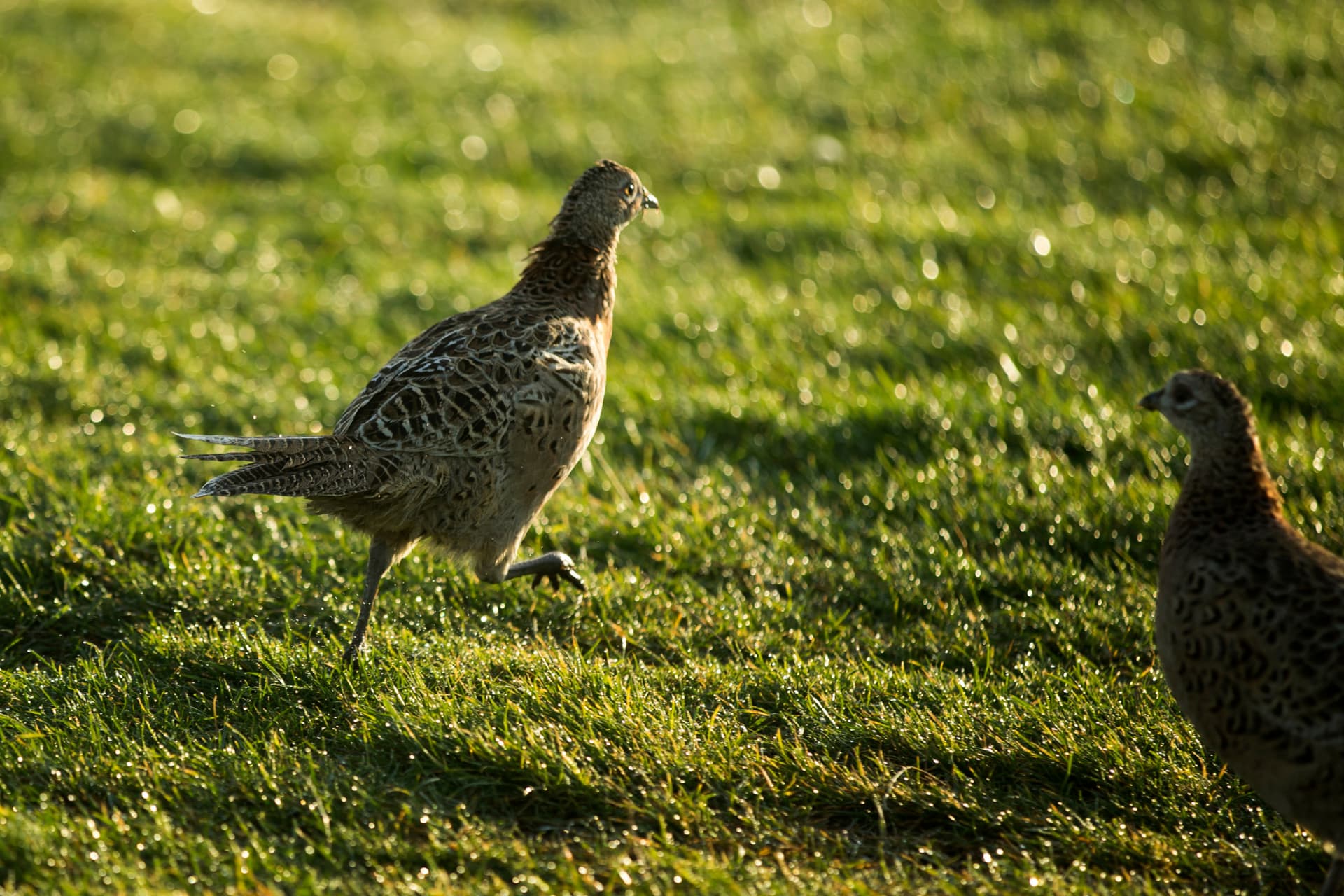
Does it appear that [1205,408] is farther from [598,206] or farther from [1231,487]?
[598,206]

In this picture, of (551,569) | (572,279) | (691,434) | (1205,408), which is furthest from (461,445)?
(1205,408)

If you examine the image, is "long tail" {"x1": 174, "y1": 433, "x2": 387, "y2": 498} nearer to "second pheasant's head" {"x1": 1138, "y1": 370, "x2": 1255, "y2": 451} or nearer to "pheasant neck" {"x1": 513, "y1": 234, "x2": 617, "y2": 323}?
"pheasant neck" {"x1": 513, "y1": 234, "x2": 617, "y2": 323}

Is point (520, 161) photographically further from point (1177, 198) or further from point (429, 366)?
point (429, 366)

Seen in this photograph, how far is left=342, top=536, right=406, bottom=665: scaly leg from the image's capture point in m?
4.45

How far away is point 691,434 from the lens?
250 inches

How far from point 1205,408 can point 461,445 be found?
2.47 metres

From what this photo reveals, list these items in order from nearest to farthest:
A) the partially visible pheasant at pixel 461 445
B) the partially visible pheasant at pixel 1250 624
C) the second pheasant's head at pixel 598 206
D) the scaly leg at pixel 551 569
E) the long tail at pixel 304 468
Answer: the partially visible pheasant at pixel 1250 624, the long tail at pixel 304 468, the partially visible pheasant at pixel 461 445, the scaly leg at pixel 551 569, the second pheasant's head at pixel 598 206

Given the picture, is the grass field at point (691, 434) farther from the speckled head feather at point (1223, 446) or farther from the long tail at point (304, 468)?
the speckled head feather at point (1223, 446)

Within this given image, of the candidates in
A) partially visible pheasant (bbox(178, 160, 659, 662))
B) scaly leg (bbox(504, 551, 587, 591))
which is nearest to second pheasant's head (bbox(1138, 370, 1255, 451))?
partially visible pheasant (bbox(178, 160, 659, 662))

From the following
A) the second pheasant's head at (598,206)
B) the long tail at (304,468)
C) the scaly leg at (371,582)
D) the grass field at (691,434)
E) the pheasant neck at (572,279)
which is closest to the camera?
the grass field at (691,434)

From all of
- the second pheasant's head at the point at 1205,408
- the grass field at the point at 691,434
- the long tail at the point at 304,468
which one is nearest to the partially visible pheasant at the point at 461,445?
the long tail at the point at 304,468

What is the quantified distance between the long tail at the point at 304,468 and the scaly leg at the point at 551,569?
2.69 feet

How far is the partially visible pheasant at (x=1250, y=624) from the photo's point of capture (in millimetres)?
3383

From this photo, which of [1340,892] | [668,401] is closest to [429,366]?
[668,401]
